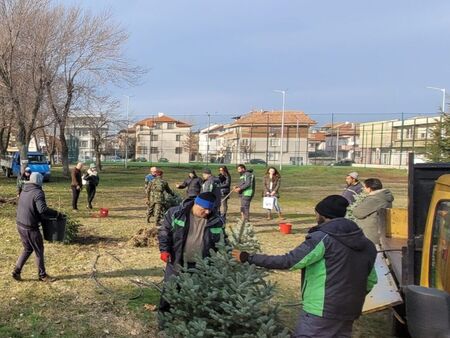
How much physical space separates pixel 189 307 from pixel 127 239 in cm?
683

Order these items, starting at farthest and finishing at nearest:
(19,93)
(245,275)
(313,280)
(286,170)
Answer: (286,170) < (19,93) < (245,275) < (313,280)

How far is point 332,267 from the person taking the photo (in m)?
3.04

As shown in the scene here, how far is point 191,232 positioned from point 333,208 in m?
1.93

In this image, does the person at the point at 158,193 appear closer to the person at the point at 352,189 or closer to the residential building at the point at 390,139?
the person at the point at 352,189

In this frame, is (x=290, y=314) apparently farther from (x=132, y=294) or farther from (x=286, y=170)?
(x=286, y=170)

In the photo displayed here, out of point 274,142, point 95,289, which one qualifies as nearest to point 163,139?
point 274,142

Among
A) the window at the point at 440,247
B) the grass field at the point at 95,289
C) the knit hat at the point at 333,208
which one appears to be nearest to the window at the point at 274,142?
the grass field at the point at 95,289

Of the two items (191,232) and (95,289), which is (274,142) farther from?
(191,232)

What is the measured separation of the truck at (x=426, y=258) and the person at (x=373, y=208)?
1855mm

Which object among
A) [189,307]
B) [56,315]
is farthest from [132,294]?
[189,307]

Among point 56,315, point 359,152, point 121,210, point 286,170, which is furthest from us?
point 359,152

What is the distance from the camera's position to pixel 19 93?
2205cm

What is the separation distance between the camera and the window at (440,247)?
323 cm

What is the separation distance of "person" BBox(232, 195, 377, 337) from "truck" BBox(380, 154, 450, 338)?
1.13 ft
